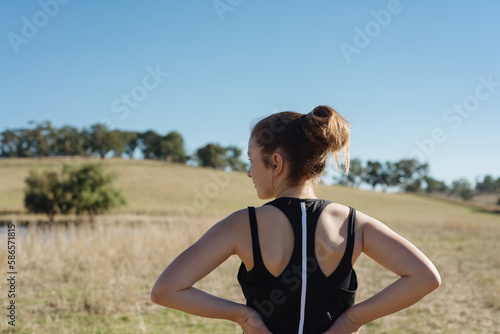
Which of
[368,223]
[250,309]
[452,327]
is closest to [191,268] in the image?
[250,309]

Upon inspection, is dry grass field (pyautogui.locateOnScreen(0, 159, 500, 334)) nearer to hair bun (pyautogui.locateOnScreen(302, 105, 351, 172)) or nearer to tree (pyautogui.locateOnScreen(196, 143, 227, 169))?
hair bun (pyautogui.locateOnScreen(302, 105, 351, 172))

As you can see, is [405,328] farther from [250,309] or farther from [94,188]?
[94,188]

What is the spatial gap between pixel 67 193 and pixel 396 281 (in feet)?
118

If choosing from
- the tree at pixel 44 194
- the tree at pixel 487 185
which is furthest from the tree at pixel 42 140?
the tree at pixel 487 185

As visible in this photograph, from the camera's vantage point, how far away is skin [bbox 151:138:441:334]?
1.45 meters

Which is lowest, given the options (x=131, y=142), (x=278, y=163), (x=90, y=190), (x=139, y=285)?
(x=139, y=285)

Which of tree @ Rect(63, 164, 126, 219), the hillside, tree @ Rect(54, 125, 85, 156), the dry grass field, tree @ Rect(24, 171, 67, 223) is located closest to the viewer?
the dry grass field

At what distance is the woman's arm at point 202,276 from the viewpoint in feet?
4.74

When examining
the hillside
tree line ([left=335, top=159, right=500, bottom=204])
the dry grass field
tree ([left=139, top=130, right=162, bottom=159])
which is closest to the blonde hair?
the dry grass field

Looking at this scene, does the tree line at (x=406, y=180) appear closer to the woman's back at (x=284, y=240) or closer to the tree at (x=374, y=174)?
the tree at (x=374, y=174)

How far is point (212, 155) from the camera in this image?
9850cm

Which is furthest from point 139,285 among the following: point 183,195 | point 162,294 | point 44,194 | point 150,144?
point 150,144

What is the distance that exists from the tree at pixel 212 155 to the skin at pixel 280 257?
96.3 metres

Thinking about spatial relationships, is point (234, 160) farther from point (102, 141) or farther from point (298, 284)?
point (298, 284)
